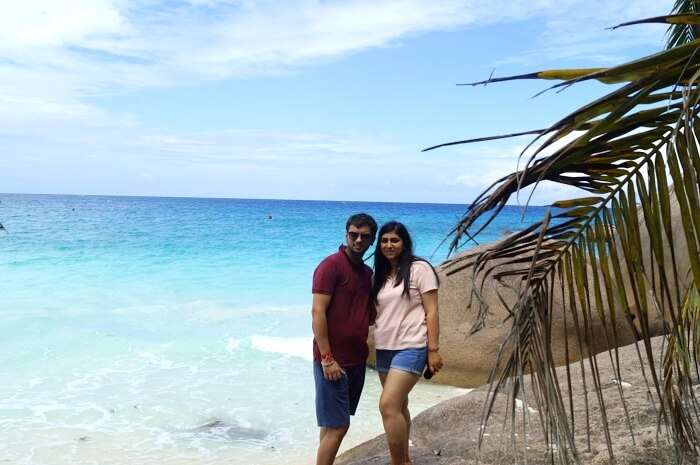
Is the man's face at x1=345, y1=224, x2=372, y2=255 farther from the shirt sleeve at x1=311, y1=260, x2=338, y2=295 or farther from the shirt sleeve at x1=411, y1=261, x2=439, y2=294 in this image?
the shirt sleeve at x1=411, y1=261, x2=439, y2=294

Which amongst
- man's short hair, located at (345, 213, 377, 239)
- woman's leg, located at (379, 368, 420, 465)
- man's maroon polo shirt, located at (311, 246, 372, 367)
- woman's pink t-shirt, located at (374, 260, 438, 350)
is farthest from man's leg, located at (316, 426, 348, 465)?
man's short hair, located at (345, 213, 377, 239)

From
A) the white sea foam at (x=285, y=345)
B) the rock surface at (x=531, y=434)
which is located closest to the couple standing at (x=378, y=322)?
the rock surface at (x=531, y=434)

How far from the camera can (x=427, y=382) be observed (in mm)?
8812

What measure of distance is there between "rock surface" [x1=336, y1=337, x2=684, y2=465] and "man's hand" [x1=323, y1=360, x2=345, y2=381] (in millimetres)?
863

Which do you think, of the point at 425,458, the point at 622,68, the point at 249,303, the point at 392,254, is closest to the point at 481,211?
the point at 622,68

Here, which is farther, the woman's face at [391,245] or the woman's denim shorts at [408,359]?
the woman's face at [391,245]

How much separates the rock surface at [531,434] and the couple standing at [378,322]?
0.60 m

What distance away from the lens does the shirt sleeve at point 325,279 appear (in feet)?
13.4

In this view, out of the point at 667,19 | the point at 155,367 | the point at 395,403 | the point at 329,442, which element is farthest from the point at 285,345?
the point at 667,19

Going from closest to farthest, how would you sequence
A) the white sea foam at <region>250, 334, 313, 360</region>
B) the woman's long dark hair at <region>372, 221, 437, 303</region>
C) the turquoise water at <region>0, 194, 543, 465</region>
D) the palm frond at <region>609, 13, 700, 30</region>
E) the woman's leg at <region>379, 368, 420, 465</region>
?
the palm frond at <region>609, 13, 700, 30</region> → the woman's leg at <region>379, 368, 420, 465</region> → the woman's long dark hair at <region>372, 221, 437, 303</region> → the turquoise water at <region>0, 194, 543, 465</region> → the white sea foam at <region>250, 334, 313, 360</region>

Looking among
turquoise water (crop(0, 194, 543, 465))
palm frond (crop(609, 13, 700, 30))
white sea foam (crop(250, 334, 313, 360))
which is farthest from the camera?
white sea foam (crop(250, 334, 313, 360))

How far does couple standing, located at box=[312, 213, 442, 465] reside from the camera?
4.08 m

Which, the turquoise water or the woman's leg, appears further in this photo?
the turquoise water

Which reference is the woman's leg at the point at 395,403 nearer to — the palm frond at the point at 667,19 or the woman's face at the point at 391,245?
the woman's face at the point at 391,245
